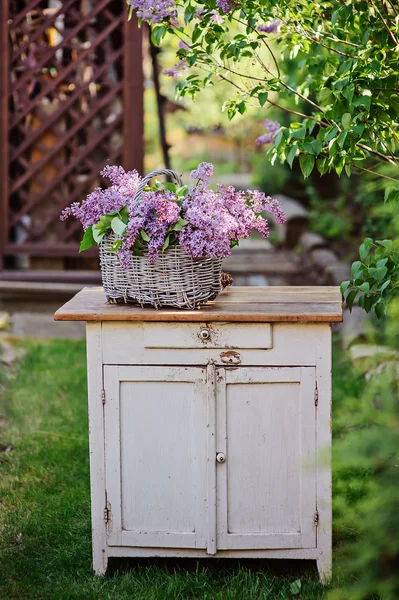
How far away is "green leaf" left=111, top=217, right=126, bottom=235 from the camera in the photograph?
111 inches

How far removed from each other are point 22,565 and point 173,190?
1487 millimetres

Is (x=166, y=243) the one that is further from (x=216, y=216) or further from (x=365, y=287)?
(x=365, y=287)

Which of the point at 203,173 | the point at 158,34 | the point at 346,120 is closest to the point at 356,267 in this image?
the point at 346,120

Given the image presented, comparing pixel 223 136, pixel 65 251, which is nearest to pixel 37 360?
pixel 65 251

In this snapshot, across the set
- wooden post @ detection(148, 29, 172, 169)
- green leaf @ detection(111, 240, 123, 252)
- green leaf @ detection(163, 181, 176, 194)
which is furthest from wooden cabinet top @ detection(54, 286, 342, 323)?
wooden post @ detection(148, 29, 172, 169)

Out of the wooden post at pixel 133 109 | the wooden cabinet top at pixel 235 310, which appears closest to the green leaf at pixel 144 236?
the wooden cabinet top at pixel 235 310

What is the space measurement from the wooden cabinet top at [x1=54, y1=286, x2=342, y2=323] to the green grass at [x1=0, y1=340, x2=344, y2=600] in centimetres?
93

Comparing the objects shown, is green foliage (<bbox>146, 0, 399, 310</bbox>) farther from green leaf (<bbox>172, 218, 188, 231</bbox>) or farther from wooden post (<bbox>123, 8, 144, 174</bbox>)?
wooden post (<bbox>123, 8, 144, 174</bbox>)

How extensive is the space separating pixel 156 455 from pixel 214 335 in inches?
18.7

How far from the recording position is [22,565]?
316 centimetres

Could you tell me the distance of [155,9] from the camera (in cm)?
318

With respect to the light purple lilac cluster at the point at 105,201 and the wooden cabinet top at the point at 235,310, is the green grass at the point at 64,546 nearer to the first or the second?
the wooden cabinet top at the point at 235,310

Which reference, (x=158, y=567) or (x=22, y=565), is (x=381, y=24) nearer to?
(x=158, y=567)

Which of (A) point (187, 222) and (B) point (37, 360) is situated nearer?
(A) point (187, 222)
